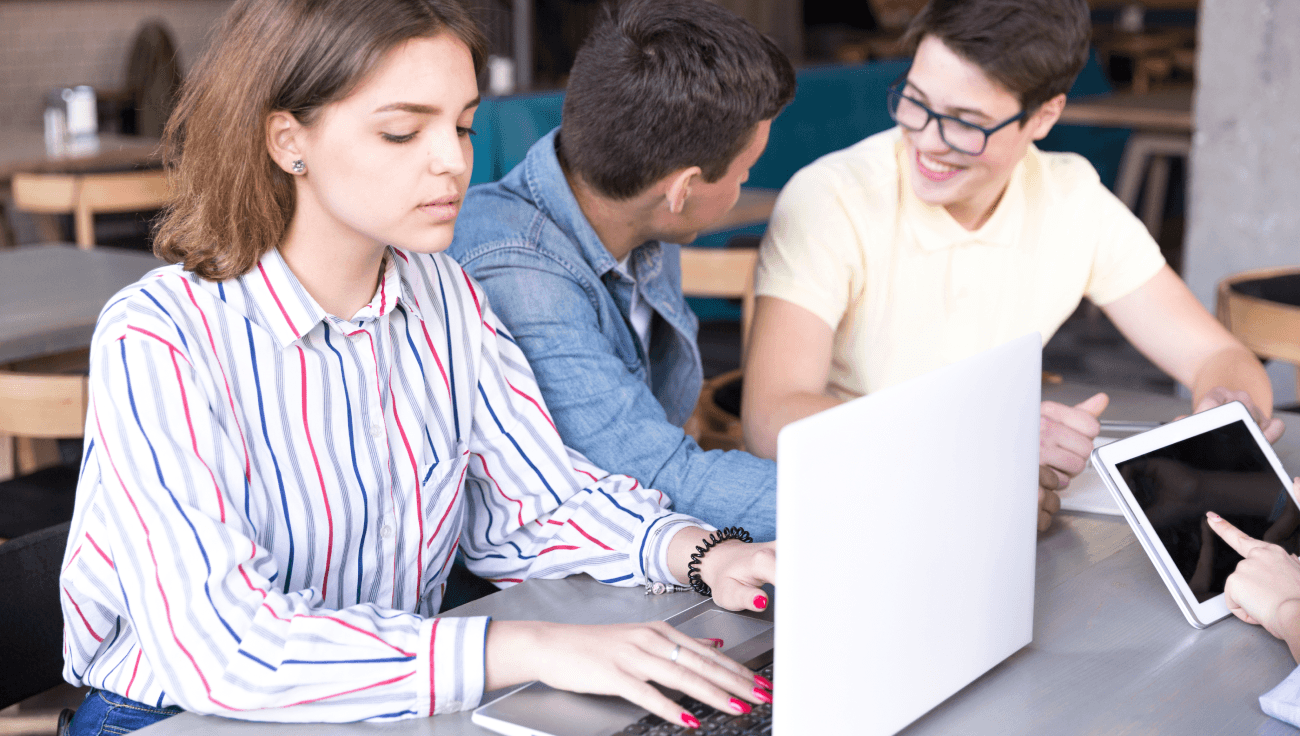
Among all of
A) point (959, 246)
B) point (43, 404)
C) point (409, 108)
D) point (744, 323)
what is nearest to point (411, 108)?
point (409, 108)

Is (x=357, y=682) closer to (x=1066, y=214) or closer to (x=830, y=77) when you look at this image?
(x=1066, y=214)

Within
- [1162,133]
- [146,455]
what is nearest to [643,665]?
[146,455]

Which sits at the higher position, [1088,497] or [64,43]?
[64,43]

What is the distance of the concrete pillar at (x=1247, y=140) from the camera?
330 cm

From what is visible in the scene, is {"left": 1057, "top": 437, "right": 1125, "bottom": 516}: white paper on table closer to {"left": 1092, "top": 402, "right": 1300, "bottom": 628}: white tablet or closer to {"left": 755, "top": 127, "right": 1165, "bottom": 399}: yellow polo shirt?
{"left": 1092, "top": 402, "right": 1300, "bottom": 628}: white tablet

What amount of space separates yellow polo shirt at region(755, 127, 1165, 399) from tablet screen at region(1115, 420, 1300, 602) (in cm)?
67

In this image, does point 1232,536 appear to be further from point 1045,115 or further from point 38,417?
point 38,417

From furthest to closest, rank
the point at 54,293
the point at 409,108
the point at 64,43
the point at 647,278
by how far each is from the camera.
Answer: the point at 64,43, the point at 54,293, the point at 647,278, the point at 409,108

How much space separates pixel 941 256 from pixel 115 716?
4.27 ft

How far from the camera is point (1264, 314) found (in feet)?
7.98

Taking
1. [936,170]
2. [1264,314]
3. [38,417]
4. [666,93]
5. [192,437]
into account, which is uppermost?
[666,93]

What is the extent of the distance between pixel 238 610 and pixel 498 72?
4.65 metres

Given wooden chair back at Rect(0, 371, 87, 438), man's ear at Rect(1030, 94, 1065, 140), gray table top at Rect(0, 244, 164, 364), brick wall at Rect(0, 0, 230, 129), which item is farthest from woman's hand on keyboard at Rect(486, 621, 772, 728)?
brick wall at Rect(0, 0, 230, 129)

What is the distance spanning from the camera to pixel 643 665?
0.91 meters
